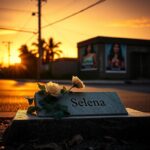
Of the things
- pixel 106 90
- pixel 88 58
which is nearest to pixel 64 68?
pixel 88 58

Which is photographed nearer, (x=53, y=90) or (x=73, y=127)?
(x=73, y=127)

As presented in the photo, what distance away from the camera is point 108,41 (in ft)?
160

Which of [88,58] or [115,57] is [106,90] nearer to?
[115,57]

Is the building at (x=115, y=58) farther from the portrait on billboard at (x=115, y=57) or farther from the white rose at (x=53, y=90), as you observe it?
the white rose at (x=53, y=90)

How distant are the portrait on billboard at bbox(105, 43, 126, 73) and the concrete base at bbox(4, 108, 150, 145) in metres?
42.7

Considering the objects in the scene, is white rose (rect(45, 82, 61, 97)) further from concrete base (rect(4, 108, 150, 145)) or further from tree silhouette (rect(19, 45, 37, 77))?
tree silhouette (rect(19, 45, 37, 77))

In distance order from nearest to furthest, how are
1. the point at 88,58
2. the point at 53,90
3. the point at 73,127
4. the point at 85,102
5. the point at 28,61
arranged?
the point at 73,127 < the point at 53,90 < the point at 85,102 < the point at 88,58 < the point at 28,61

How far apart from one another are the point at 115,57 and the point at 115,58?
134 millimetres

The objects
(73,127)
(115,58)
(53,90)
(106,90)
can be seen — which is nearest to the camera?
(73,127)

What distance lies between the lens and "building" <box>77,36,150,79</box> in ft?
160

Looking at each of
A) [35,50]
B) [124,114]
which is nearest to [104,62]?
[35,50]

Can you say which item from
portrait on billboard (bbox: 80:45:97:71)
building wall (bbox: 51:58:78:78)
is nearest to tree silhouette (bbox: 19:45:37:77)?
Answer: building wall (bbox: 51:58:78:78)

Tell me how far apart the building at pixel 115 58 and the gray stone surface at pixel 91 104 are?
42.1 meters

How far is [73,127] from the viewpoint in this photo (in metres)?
5.77
